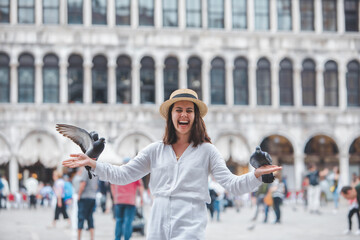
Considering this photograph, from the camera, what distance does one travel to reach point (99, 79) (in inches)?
1281

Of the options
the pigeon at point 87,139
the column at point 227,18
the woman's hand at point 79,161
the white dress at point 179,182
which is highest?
the column at point 227,18

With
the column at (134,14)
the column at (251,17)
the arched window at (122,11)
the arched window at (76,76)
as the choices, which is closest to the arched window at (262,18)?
the column at (251,17)

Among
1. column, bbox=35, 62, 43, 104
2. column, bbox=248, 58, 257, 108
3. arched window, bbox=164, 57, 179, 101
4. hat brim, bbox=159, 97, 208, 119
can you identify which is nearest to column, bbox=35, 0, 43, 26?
column, bbox=35, 62, 43, 104

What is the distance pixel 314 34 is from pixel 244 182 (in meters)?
30.2

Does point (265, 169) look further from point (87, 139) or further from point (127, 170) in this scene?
point (87, 139)

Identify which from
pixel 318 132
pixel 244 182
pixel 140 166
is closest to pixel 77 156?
pixel 140 166

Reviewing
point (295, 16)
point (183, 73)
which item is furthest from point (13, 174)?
point (295, 16)

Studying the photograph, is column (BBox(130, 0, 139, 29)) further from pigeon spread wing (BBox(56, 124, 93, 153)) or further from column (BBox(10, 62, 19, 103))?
pigeon spread wing (BBox(56, 124, 93, 153))

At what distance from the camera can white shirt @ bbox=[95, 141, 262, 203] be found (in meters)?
4.79

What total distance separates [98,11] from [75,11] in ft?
3.55

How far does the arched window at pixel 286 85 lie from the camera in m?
33.9

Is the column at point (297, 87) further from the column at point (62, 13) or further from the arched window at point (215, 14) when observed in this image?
the column at point (62, 13)

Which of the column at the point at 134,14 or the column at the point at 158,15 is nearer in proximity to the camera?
the column at the point at 134,14

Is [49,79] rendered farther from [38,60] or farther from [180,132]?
[180,132]
